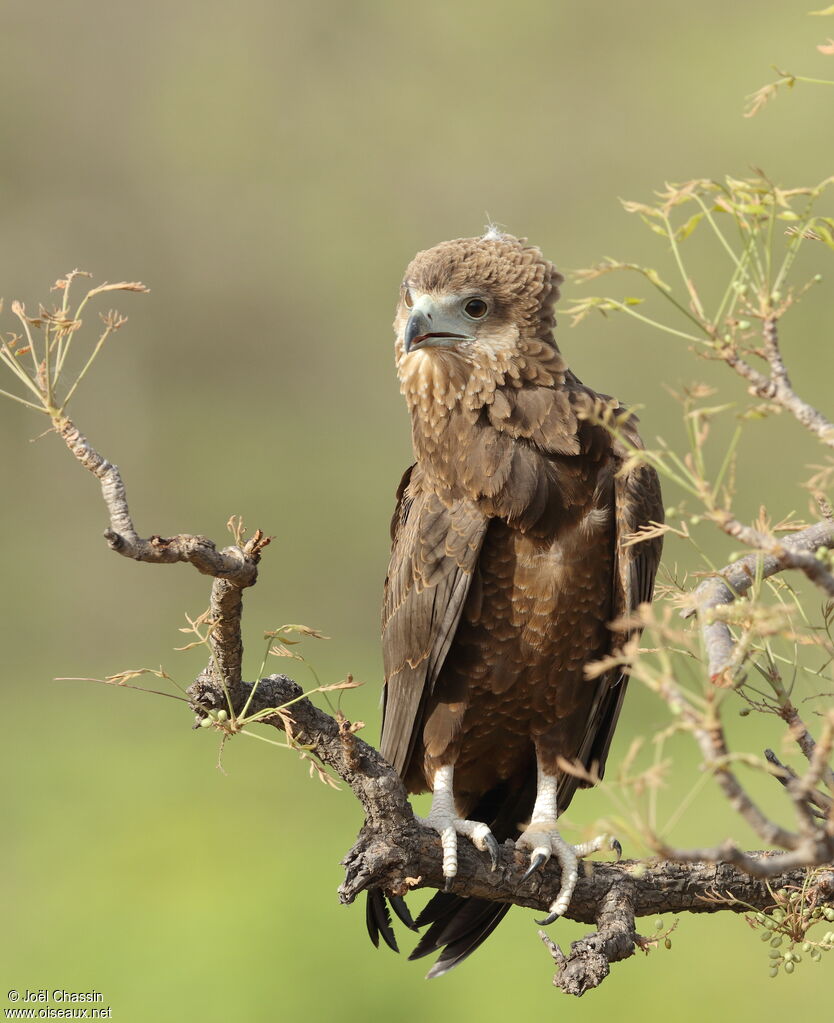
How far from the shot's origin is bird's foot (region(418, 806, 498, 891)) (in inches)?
117

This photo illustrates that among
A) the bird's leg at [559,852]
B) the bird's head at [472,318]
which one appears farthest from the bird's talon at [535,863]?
the bird's head at [472,318]

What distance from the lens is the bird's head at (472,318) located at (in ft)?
10.6

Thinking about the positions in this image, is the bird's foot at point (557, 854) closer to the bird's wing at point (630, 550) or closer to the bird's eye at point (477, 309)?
the bird's wing at point (630, 550)

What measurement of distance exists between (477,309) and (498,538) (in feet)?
1.85

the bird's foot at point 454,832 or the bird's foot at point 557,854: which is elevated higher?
the bird's foot at point 454,832

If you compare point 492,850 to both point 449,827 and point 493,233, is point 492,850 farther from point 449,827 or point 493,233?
point 493,233

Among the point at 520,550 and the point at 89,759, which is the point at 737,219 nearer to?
the point at 520,550

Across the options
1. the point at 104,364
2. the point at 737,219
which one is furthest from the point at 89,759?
the point at 737,219

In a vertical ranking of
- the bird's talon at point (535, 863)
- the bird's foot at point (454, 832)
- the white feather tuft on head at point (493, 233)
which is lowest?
the bird's talon at point (535, 863)

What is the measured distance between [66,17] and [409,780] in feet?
49.4

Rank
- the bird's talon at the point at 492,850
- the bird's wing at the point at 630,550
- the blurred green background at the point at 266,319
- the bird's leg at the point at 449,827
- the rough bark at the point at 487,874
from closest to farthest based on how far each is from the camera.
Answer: the rough bark at the point at 487,874, the bird's leg at the point at 449,827, the bird's talon at the point at 492,850, the bird's wing at the point at 630,550, the blurred green background at the point at 266,319

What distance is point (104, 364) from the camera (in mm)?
14336

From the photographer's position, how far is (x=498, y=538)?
3314 millimetres

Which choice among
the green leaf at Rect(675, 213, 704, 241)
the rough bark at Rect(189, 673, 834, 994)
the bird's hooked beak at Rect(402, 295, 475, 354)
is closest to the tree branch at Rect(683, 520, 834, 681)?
the green leaf at Rect(675, 213, 704, 241)
